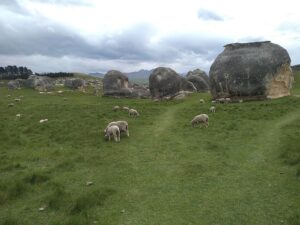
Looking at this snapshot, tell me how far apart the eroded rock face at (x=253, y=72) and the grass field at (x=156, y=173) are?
34.0 ft

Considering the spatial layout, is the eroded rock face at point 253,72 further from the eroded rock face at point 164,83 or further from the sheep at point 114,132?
the sheep at point 114,132

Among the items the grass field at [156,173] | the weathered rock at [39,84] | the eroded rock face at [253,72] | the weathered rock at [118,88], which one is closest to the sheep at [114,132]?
the grass field at [156,173]

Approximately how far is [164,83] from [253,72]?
13.2m

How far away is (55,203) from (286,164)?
35.9 feet

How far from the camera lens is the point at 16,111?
42406mm

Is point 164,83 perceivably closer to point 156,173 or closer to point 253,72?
point 253,72

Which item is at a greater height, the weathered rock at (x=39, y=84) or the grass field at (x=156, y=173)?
the weathered rock at (x=39, y=84)

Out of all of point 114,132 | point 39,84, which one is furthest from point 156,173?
point 39,84

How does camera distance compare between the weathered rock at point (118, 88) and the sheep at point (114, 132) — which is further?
the weathered rock at point (118, 88)

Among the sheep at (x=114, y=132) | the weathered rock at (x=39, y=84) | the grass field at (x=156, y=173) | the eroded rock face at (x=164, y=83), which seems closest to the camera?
the grass field at (x=156, y=173)

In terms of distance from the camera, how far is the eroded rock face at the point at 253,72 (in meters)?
40.3

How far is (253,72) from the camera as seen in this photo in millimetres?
40281

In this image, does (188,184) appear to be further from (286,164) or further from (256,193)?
(286,164)

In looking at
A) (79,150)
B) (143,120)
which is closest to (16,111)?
(143,120)
